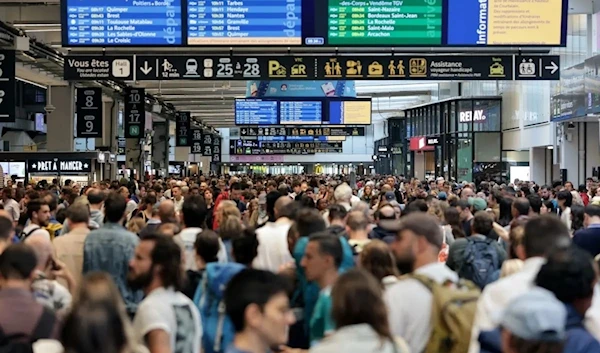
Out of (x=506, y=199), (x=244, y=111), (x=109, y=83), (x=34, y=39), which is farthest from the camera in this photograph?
(x=244, y=111)

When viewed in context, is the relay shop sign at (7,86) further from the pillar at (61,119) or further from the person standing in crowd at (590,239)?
the pillar at (61,119)

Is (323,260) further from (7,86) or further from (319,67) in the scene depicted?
(7,86)

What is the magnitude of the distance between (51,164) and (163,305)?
2345 centimetres

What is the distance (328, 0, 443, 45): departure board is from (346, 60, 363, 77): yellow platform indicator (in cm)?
120

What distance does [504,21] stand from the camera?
583 inches

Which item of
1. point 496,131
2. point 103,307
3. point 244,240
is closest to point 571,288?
point 103,307

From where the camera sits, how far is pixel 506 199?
11.6 metres

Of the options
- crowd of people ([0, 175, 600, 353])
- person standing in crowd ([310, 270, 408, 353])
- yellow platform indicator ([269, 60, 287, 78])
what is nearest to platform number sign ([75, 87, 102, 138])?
yellow platform indicator ([269, 60, 287, 78])

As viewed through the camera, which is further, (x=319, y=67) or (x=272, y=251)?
(x=319, y=67)

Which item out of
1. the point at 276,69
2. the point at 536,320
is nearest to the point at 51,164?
the point at 276,69

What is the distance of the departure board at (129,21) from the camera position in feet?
47.7

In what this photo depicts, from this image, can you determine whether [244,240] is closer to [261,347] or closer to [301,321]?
[301,321]

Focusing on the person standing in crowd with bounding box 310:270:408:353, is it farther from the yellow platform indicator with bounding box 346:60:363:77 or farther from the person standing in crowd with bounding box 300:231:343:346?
the yellow platform indicator with bounding box 346:60:363:77

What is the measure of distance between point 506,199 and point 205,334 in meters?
→ 6.87
